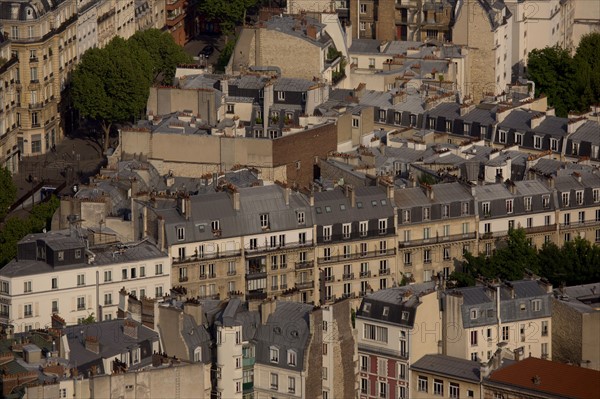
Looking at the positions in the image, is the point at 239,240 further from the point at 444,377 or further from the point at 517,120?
the point at 517,120

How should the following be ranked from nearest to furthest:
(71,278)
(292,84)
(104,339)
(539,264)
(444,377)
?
(104,339) → (444,377) → (71,278) → (539,264) → (292,84)

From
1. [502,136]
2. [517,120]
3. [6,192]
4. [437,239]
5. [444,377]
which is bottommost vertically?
[444,377]

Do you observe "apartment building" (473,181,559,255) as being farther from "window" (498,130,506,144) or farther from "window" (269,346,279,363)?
"window" (269,346,279,363)

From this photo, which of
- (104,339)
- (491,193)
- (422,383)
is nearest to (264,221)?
(491,193)

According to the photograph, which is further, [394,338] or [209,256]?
[209,256]

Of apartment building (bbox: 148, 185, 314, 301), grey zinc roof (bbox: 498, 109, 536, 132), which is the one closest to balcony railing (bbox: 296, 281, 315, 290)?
apartment building (bbox: 148, 185, 314, 301)

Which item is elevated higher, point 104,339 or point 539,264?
point 104,339
